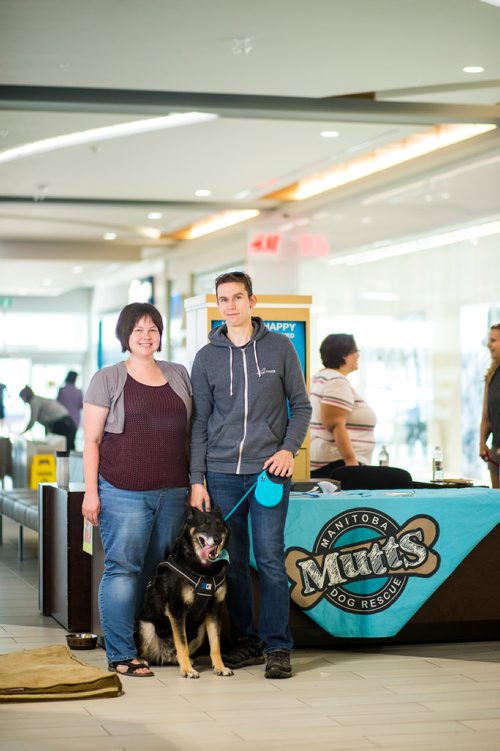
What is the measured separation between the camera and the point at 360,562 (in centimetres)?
523

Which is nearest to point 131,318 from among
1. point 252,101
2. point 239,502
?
point 239,502

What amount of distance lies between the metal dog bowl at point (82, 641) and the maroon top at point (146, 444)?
2.90 ft

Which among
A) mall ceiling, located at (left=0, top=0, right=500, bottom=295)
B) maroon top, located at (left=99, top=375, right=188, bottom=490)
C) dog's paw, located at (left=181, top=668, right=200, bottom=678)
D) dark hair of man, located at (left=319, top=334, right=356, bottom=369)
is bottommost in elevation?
dog's paw, located at (left=181, top=668, right=200, bottom=678)

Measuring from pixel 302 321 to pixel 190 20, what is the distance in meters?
1.87

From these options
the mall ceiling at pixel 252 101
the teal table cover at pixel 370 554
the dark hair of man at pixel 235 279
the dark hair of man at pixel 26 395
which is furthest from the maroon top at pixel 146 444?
the dark hair of man at pixel 26 395

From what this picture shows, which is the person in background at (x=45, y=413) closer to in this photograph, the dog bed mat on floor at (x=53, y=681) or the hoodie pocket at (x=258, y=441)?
the dog bed mat on floor at (x=53, y=681)

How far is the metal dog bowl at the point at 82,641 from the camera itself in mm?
5270

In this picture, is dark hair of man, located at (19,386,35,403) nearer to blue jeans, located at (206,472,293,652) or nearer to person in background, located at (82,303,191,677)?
person in background, located at (82,303,191,677)

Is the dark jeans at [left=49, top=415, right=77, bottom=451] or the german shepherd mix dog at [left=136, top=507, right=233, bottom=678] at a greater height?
the dark jeans at [left=49, top=415, right=77, bottom=451]

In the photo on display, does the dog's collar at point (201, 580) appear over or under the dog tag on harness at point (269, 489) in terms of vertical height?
under

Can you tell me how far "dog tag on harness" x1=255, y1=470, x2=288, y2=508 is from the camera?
468 cm

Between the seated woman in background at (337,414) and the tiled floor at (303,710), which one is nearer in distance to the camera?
the tiled floor at (303,710)

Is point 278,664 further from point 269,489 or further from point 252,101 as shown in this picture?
point 252,101

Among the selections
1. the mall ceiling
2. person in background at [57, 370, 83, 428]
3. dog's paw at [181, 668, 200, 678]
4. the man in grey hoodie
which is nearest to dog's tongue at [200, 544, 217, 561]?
the man in grey hoodie
